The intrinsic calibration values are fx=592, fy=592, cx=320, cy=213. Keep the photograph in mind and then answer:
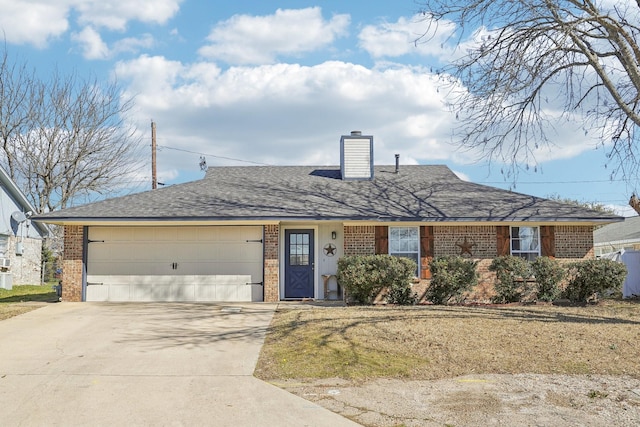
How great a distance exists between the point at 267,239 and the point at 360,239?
2625 millimetres

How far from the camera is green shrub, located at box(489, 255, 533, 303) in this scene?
50.8 feet

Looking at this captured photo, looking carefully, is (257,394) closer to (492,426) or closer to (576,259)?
(492,426)

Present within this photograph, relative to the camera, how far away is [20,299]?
18156mm

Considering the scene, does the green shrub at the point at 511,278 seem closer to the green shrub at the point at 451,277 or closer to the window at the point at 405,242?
the green shrub at the point at 451,277

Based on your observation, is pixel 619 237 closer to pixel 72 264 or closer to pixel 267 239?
pixel 267 239

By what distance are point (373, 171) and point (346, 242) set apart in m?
4.33

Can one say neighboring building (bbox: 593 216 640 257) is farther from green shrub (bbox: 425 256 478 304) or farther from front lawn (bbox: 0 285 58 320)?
front lawn (bbox: 0 285 58 320)

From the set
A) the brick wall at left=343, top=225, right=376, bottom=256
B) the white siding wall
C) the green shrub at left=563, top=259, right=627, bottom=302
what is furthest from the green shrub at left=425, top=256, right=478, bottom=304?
the white siding wall

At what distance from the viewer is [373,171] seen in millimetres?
20250

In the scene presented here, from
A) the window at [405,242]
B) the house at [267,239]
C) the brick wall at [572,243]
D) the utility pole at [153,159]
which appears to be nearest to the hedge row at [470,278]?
the brick wall at [572,243]

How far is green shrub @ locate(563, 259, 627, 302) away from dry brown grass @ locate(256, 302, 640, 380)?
2895mm

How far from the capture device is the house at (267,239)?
53.1 feet

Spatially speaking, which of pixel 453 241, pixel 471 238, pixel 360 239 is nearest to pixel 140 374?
pixel 360 239

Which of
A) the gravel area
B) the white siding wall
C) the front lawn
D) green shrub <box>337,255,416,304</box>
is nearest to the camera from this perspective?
the gravel area
